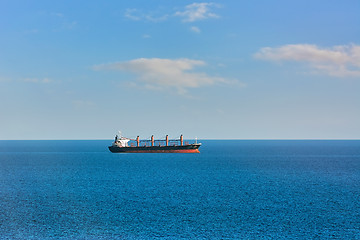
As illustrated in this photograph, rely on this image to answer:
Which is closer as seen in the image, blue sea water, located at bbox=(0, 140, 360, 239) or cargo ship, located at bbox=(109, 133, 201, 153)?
blue sea water, located at bbox=(0, 140, 360, 239)

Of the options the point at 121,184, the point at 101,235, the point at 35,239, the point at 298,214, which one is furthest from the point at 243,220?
the point at 121,184

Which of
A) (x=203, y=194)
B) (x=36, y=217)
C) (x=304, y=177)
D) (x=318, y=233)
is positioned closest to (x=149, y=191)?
(x=203, y=194)

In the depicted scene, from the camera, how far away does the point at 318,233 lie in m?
37.4

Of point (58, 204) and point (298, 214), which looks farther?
point (58, 204)

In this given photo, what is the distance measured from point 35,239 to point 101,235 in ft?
19.7

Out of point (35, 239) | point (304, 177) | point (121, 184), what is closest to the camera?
point (35, 239)

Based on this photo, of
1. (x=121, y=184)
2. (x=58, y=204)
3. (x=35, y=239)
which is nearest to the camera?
(x=35, y=239)

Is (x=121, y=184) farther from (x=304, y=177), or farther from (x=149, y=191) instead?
(x=304, y=177)

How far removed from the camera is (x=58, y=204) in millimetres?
51219

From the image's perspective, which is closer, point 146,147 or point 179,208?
point 179,208

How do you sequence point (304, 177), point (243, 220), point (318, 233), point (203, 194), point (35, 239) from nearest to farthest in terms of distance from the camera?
1. point (35, 239)
2. point (318, 233)
3. point (243, 220)
4. point (203, 194)
5. point (304, 177)

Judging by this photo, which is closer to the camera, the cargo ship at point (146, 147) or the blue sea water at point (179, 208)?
the blue sea water at point (179, 208)

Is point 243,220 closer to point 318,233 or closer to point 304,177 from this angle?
point 318,233

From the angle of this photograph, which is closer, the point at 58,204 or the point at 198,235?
the point at 198,235
